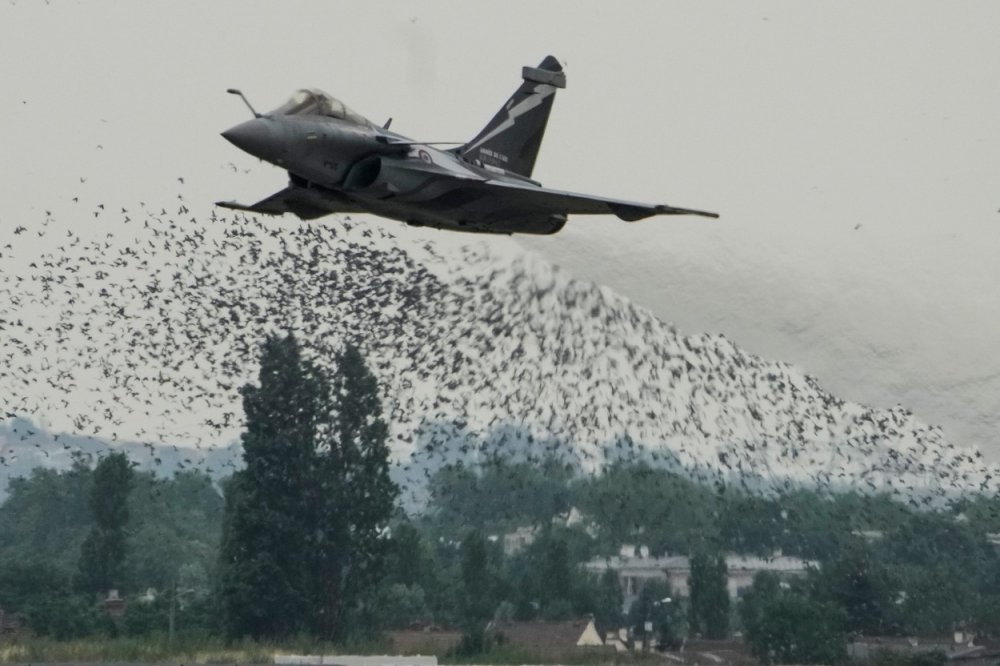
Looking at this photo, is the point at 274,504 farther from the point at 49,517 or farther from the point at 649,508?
the point at 49,517

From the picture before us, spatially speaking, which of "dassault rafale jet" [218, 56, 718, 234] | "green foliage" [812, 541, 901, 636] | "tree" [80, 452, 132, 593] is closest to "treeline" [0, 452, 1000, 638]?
"green foliage" [812, 541, 901, 636]

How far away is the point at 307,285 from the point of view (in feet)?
154

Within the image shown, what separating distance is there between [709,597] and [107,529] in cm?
2501

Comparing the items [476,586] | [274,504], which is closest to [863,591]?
[476,586]

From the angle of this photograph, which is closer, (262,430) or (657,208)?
(657,208)

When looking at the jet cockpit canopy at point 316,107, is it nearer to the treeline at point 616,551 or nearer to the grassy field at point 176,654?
the grassy field at point 176,654

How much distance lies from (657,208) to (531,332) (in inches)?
426

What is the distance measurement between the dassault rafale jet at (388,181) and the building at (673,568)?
64.3 ft

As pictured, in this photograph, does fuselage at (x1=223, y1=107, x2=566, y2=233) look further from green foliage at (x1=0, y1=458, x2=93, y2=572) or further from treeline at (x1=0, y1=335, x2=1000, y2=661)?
green foliage at (x1=0, y1=458, x2=93, y2=572)

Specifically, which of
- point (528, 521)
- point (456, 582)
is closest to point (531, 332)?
point (456, 582)

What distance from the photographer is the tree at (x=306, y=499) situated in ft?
174

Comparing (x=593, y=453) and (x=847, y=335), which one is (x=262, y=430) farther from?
(x=847, y=335)

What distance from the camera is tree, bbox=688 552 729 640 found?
168 ft

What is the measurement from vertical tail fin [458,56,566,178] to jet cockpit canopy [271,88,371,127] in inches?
157
